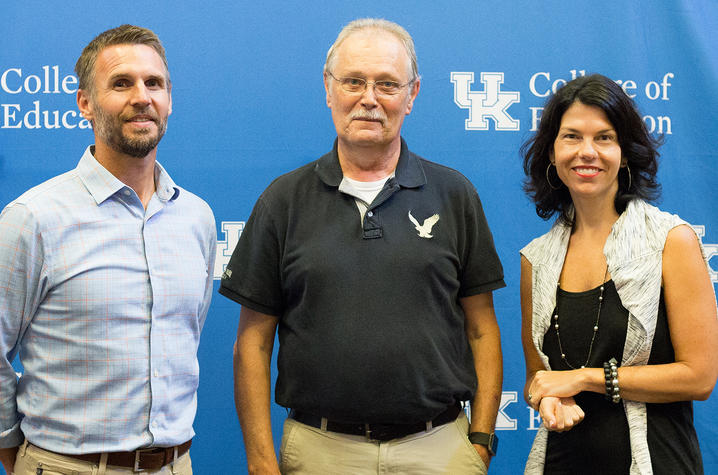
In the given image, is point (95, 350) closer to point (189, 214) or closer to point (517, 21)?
point (189, 214)

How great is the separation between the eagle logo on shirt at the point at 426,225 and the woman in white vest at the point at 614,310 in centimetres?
31

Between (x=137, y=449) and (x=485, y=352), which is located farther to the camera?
(x=485, y=352)

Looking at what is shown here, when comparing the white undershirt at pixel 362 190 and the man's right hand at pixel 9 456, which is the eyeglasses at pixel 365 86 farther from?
the man's right hand at pixel 9 456

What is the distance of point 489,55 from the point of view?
2.71 meters

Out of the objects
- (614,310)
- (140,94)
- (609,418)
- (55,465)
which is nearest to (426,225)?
(614,310)

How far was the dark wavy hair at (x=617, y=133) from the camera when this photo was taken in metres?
1.82

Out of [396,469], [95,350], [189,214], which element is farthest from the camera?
[189,214]

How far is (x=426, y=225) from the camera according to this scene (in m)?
1.91

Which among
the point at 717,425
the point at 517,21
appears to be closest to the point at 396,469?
the point at 717,425

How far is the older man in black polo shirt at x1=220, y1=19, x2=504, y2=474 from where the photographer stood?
180cm

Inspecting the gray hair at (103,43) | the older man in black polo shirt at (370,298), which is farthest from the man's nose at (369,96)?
the gray hair at (103,43)

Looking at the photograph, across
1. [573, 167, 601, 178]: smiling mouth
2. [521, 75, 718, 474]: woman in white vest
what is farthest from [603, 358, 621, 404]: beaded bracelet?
[573, 167, 601, 178]: smiling mouth

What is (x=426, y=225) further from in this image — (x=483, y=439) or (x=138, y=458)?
(x=138, y=458)

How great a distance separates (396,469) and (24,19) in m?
2.00
